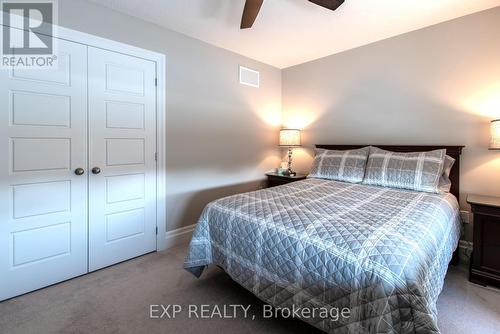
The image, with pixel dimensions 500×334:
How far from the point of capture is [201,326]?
1585mm

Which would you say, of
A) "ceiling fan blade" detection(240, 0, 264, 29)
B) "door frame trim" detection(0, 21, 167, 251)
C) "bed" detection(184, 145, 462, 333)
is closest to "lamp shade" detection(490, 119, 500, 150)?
"bed" detection(184, 145, 462, 333)

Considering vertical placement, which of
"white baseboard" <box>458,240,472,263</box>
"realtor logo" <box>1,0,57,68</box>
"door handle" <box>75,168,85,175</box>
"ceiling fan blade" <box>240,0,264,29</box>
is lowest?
"white baseboard" <box>458,240,472,263</box>

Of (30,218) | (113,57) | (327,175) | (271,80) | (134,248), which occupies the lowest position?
(134,248)

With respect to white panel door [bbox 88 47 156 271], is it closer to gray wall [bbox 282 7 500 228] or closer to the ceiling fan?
the ceiling fan

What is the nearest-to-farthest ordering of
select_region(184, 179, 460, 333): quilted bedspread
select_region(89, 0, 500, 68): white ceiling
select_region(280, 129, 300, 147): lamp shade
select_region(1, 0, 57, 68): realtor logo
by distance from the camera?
select_region(184, 179, 460, 333): quilted bedspread, select_region(1, 0, 57, 68): realtor logo, select_region(89, 0, 500, 68): white ceiling, select_region(280, 129, 300, 147): lamp shade

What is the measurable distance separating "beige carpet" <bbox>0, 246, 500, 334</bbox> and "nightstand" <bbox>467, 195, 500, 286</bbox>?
0.10m

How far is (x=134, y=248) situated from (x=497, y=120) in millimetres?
3501

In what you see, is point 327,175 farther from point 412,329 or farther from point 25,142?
point 25,142

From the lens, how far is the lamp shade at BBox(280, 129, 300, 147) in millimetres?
3615

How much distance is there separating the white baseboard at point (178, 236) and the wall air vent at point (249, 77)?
2.06m

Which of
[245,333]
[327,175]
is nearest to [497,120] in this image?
[327,175]

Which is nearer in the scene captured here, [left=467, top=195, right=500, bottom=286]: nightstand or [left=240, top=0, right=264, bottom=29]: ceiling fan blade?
[left=240, top=0, right=264, bottom=29]: ceiling fan blade

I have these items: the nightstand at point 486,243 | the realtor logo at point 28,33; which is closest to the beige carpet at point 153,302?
the nightstand at point 486,243

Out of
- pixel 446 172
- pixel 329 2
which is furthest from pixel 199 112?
pixel 446 172
